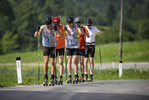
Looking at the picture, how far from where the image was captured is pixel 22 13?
9794cm

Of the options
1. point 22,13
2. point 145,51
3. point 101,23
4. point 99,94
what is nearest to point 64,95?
point 99,94

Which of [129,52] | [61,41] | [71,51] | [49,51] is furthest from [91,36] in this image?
[129,52]

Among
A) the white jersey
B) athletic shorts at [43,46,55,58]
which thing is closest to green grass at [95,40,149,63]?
the white jersey

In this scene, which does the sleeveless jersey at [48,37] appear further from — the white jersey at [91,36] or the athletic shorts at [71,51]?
the white jersey at [91,36]

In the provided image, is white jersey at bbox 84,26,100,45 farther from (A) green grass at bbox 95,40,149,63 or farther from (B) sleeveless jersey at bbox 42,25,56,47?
(A) green grass at bbox 95,40,149,63

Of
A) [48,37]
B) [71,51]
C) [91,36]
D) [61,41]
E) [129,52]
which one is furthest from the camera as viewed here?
[129,52]

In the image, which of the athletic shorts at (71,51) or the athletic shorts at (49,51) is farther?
the athletic shorts at (71,51)

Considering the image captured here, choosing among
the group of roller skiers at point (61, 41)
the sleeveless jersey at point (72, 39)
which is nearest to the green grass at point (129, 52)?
the group of roller skiers at point (61, 41)

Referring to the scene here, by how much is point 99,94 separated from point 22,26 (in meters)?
81.5

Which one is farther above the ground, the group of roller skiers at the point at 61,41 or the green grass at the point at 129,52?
the group of roller skiers at the point at 61,41

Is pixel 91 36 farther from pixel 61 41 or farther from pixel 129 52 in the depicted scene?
pixel 129 52

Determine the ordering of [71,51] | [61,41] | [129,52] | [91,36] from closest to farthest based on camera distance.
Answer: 1. [61,41]
2. [71,51]
3. [91,36]
4. [129,52]

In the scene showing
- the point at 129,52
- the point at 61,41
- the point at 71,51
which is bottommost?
the point at 129,52

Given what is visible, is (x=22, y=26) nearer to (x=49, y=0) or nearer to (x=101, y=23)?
(x=49, y=0)
